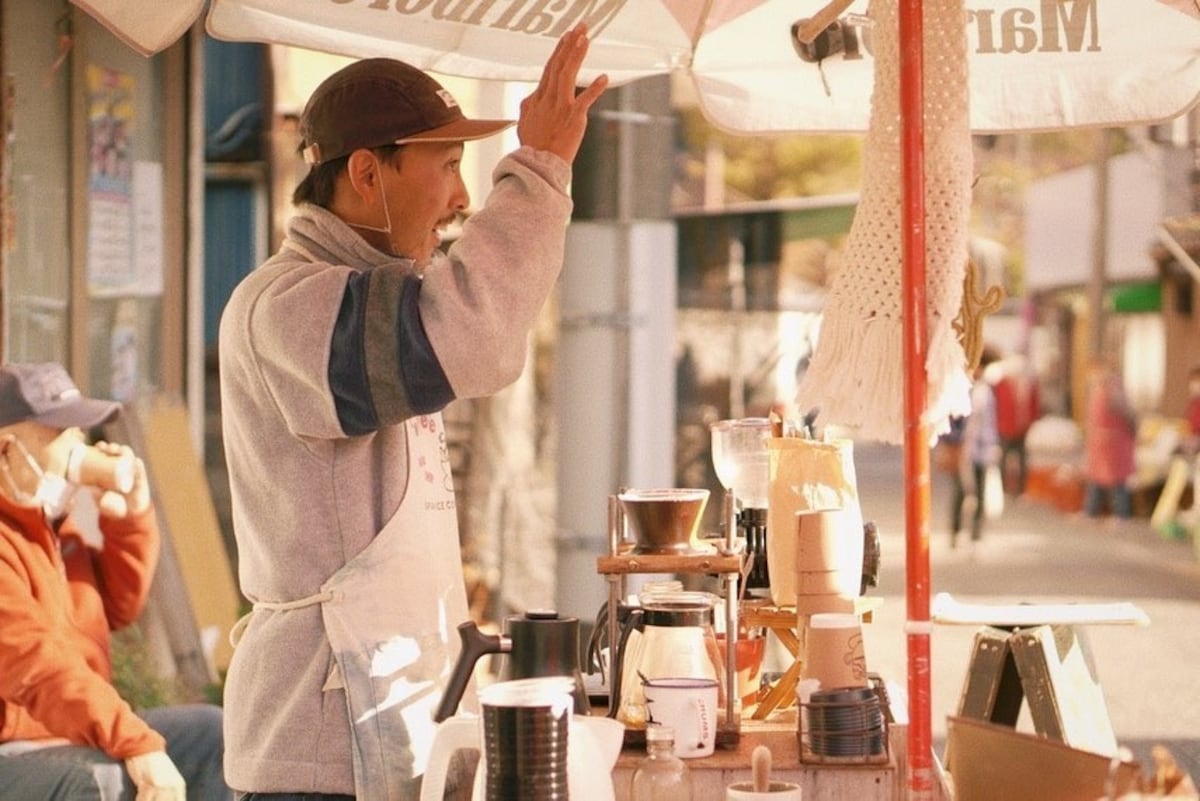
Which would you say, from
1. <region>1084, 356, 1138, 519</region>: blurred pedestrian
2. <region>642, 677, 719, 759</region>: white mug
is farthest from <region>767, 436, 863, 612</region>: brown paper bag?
<region>1084, 356, 1138, 519</region>: blurred pedestrian

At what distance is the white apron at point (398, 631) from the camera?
286 cm

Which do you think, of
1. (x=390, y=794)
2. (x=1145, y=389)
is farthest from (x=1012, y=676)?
(x=1145, y=389)

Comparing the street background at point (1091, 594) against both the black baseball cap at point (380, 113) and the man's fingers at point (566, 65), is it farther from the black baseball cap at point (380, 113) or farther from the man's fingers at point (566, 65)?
the man's fingers at point (566, 65)

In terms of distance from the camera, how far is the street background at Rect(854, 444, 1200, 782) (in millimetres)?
9913

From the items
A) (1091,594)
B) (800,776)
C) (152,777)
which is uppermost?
(800,776)

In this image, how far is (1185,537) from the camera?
729 inches

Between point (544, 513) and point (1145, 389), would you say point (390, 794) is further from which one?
point (1145, 389)

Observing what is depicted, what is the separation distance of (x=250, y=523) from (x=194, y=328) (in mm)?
5508

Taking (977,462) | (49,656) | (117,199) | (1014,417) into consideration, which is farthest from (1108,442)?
(49,656)

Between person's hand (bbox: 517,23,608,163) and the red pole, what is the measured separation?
0.50 metres

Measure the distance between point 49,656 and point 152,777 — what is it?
39 cm

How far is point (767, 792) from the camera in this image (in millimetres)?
2902

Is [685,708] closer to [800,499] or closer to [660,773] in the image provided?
[660,773]

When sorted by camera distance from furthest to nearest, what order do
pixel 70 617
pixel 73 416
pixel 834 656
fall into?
pixel 73 416 < pixel 70 617 < pixel 834 656
